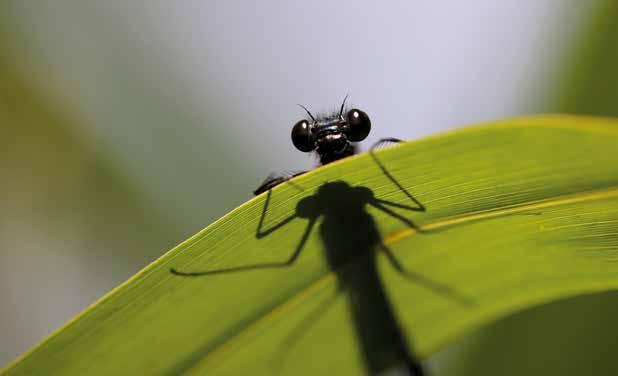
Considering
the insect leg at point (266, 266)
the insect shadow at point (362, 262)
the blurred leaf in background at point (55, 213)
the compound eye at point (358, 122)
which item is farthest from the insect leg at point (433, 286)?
the blurred leaf in background at point (55, 213)

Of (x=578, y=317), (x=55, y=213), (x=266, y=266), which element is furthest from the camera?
(x=55, y=213)

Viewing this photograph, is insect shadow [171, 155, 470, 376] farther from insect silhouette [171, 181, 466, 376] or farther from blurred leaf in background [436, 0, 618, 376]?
blurred leaf in background [436, 0, 618, 376]

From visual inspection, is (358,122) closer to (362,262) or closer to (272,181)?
(272,181)

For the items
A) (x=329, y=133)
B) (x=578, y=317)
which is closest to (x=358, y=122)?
(x=329, y=133)

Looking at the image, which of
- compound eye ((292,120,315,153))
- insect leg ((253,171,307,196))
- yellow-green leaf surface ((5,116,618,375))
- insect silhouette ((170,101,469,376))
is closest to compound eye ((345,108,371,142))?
compound eye ((292,120,315,153))

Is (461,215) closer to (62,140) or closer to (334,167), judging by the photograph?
(334,167)
